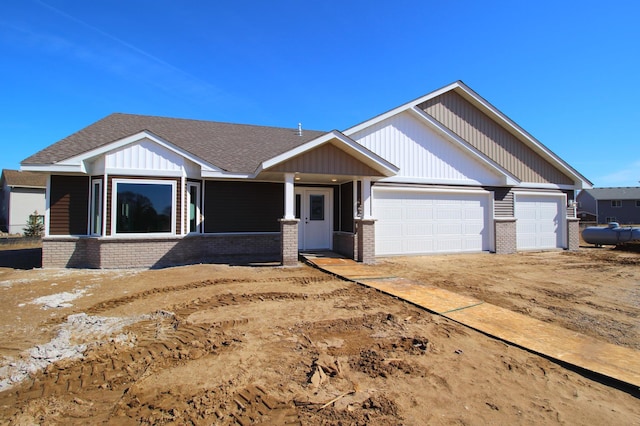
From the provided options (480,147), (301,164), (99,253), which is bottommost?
Answer: (99,253)

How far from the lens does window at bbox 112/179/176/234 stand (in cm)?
1010

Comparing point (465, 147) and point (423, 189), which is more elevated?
point (465, 147)

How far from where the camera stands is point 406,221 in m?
12.9

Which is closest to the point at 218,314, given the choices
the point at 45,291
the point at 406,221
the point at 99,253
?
the point at 45,291

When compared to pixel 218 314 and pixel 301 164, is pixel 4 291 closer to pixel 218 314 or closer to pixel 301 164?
pixel 218 314

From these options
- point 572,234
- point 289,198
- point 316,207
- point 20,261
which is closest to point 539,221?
point 572,234

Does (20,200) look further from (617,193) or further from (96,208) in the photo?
(617,193)

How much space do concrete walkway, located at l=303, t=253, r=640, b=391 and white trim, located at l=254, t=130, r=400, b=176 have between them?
4.00 metres

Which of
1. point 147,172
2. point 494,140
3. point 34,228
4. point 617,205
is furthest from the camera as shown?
point 617,205

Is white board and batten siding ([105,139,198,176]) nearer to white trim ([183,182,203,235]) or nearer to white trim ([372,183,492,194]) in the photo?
white trim ([183,182,203,235])

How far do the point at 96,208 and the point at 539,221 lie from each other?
17.7m

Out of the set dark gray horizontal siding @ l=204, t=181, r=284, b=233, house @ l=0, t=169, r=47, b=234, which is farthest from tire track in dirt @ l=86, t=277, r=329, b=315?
house @ l=0, t=169, r=47, b=234

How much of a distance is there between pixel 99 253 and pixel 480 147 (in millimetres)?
15546

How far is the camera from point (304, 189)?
1278cm
